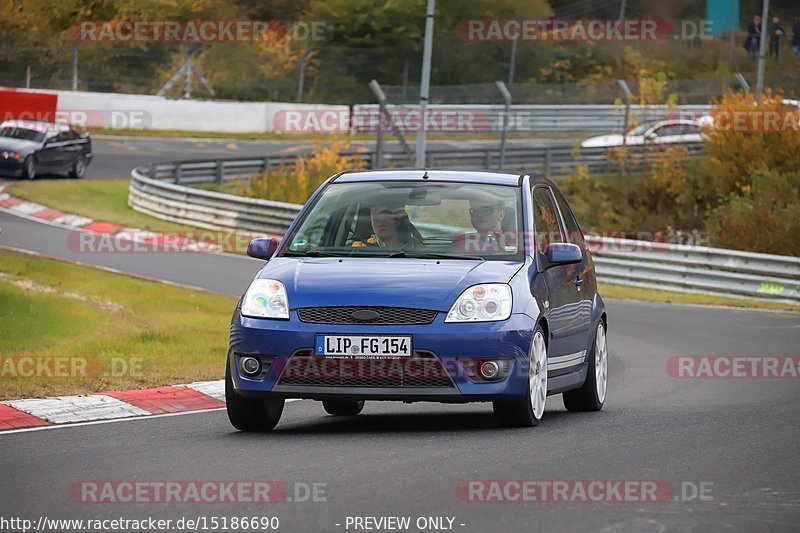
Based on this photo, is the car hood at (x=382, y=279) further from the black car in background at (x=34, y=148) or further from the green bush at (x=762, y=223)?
the black car in background at (x=34, y=148)

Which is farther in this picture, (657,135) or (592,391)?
(657,135)

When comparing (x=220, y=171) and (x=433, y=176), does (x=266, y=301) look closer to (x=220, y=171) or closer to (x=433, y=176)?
(x=433, y=176)

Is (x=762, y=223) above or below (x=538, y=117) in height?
below

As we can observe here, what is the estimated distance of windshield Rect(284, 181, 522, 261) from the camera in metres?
10.2

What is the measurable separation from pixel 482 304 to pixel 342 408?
2147mm

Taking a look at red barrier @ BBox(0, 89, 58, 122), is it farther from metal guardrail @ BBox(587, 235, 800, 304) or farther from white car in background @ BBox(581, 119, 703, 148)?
metal guardrail @ BBox(587, 235, 800, 304)

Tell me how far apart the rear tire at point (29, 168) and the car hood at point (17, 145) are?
0.25 metres

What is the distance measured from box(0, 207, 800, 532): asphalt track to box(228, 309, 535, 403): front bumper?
27 centimetres

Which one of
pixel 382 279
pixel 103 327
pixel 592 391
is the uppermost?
pixel 382 279

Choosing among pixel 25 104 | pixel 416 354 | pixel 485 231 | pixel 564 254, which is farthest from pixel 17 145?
pixel 416 354

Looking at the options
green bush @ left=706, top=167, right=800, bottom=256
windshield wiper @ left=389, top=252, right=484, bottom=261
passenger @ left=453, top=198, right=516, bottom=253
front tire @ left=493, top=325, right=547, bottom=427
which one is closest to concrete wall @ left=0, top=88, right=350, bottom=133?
green bush @ left=706, top=167, right=800, bottom=256

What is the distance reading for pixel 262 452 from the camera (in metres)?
8.70

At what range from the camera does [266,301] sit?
948 cm

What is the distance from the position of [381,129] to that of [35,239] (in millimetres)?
8148
